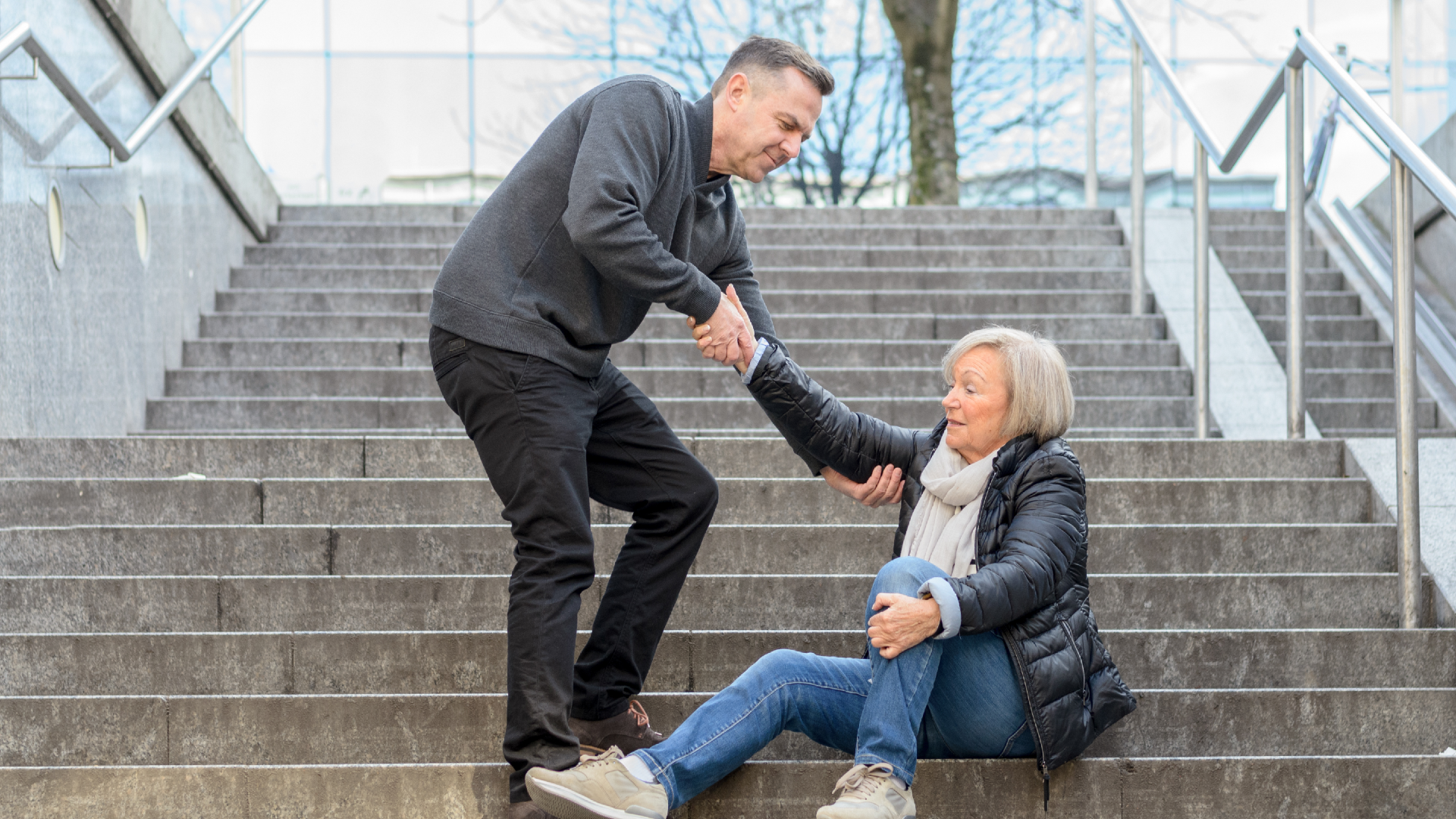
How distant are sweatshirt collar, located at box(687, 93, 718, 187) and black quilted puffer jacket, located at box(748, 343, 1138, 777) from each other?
0.86m

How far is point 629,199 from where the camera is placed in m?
2.65

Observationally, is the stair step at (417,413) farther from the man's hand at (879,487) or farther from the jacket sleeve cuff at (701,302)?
the jacket sleeve cuff at (701,302)

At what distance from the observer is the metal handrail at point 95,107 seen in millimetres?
4281

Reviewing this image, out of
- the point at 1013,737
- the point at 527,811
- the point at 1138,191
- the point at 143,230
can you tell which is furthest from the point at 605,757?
the point at 1138,191

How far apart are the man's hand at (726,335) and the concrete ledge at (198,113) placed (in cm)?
372

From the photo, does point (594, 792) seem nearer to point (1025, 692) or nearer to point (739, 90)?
point (1025, 692)

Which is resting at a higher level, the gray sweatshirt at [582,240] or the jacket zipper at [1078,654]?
the gray sweatshirt at [582,240]

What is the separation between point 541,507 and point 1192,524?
7.14 ft

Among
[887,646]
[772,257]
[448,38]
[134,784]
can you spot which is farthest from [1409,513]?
[448,38]

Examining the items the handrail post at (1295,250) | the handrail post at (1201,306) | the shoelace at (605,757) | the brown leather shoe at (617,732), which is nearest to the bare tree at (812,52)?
the handrail post at (1201,306)

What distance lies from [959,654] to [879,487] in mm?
461

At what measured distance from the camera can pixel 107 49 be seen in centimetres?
548

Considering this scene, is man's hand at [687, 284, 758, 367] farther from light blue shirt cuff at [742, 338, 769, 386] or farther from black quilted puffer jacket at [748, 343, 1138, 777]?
black quilted puffer jacket at [748, 343, 1138, 777]

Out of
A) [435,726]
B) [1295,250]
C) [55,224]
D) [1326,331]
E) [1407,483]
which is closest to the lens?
[435,726]
